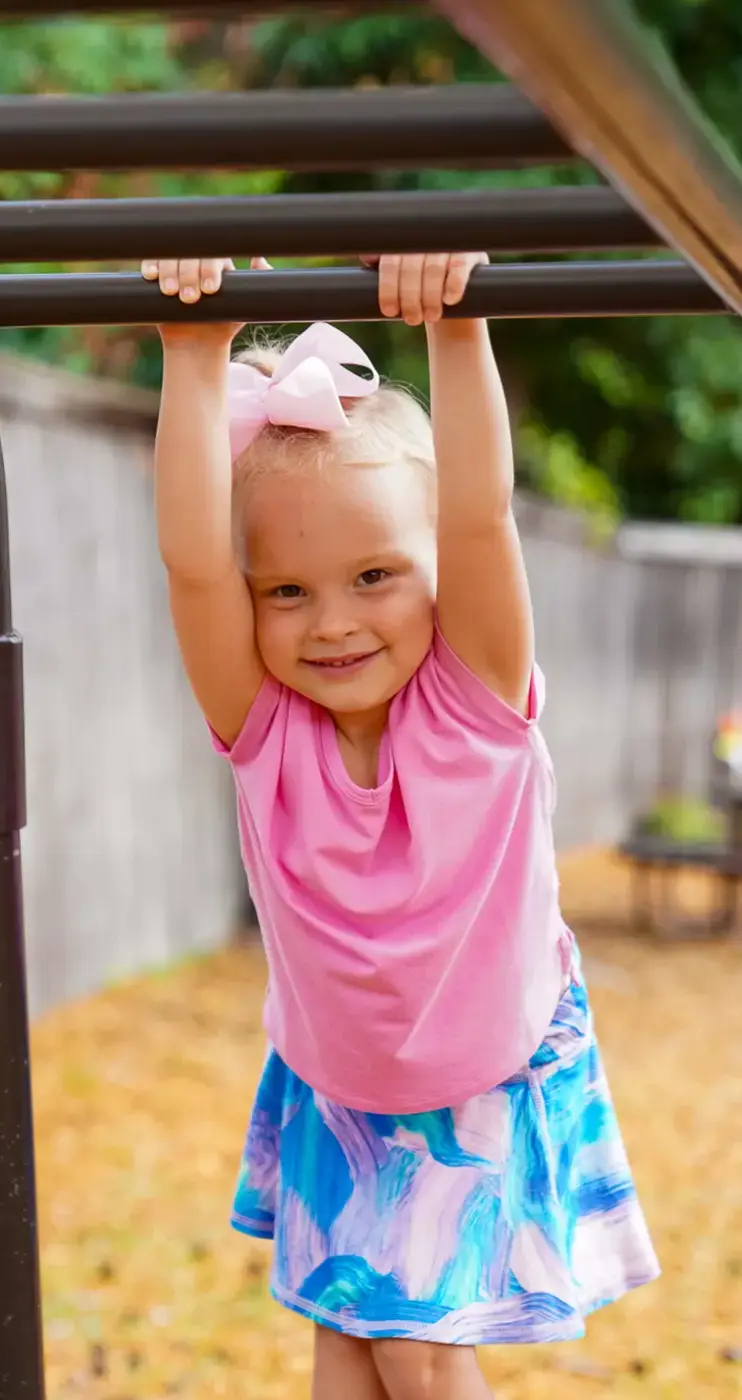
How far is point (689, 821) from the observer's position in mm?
7328

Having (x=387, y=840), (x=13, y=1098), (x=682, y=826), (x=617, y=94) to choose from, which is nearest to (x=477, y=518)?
(x=387, y=840)

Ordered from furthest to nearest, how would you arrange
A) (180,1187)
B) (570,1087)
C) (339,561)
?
(180,1187), (570,1087), (339,561)

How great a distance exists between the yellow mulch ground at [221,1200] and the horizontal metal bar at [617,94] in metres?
2.53

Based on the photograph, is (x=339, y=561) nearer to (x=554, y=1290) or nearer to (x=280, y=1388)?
(x=554, y=1290)

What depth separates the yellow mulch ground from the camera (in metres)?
2.79

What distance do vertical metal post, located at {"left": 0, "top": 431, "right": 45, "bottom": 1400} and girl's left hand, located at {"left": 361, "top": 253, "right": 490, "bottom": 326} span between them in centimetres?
40

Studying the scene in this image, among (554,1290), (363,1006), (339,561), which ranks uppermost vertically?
(339,561)

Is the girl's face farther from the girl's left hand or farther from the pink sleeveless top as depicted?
the girl's left hand

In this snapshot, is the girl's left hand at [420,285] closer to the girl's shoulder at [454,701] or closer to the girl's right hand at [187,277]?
the girl's right hand at [187,277]

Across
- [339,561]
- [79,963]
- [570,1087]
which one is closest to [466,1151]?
[570,1087]

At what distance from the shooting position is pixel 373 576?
150 centimetres

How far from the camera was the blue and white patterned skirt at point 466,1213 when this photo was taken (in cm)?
152

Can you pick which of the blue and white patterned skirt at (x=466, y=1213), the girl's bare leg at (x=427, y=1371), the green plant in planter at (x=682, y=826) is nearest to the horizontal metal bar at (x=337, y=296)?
the blue and white patterned skirt at (x=466, y=1213)

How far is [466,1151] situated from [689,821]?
19.5 feet
